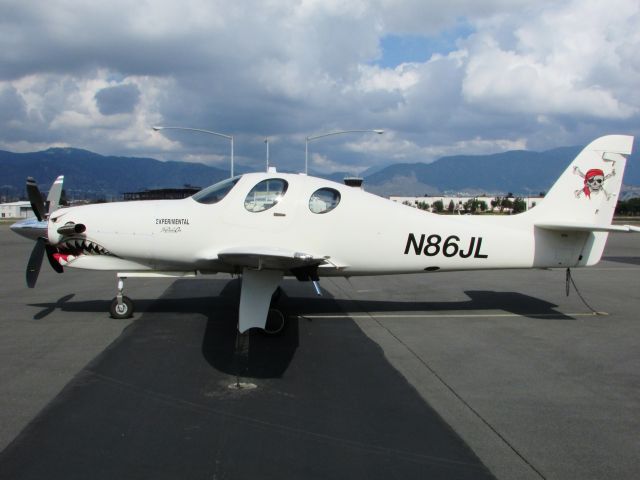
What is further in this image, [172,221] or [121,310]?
[121,310]

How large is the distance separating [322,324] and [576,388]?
4038 millimetres

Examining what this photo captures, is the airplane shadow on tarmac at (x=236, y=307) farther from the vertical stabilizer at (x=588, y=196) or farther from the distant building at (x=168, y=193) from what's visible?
the distant building at (x=168, y=193)

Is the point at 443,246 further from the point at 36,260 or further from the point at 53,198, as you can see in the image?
the point at 36,260

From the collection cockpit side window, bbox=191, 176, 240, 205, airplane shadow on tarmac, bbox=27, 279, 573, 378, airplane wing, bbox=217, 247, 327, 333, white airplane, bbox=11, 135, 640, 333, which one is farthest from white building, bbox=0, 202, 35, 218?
airplane wing, bbox=217, 247, 327, 333

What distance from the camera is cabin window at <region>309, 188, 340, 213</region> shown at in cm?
805

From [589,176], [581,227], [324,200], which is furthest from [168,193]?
[581,227]

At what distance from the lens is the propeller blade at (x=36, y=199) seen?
8.34 m

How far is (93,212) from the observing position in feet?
27.0

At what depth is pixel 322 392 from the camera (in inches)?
213

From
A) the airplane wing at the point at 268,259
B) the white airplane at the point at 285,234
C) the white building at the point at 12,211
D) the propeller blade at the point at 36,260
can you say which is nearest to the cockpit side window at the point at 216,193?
the white airplane at the point at 285,234

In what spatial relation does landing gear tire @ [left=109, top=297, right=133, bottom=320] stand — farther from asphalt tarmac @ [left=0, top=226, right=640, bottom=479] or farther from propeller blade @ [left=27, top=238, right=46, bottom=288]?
propeller blade @ [left=27, top=238, right=46, bottom=288]

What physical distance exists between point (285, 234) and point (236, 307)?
256 centimetres

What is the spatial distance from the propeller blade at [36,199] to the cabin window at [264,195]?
3550 millimetres

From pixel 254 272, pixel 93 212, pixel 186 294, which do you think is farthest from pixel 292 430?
pixel 186 294
